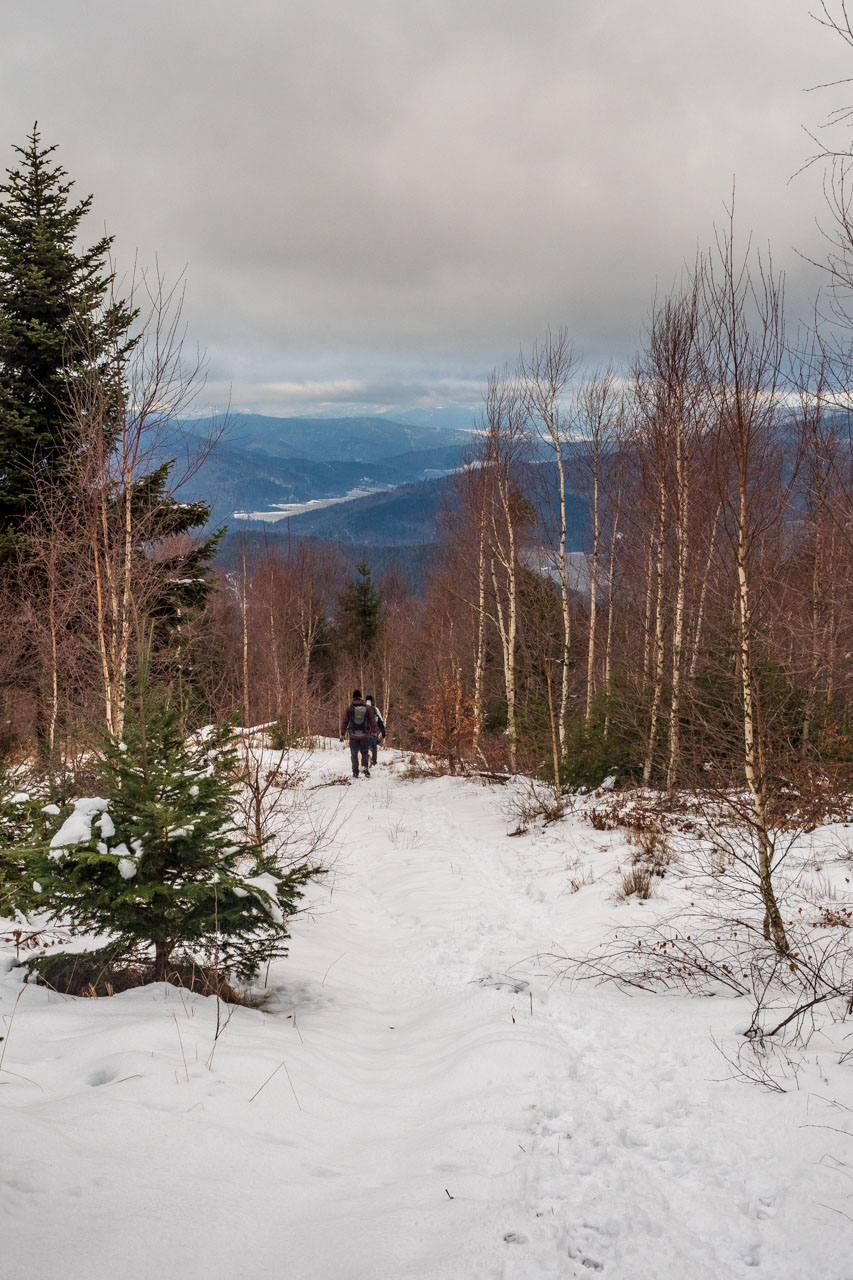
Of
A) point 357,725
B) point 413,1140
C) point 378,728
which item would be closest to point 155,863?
point 413,1140

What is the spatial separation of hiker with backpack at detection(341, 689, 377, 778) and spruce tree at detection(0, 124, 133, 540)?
26.4 feet

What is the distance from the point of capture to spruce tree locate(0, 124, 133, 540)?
1284 centimetres

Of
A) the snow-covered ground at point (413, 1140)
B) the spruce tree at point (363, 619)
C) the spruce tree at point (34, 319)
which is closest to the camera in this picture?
the snow-covered ground at point (413, 1140)

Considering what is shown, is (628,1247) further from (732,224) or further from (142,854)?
(732,224)

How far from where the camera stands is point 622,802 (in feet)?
32.4

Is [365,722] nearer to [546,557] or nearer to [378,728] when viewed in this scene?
[378,728]

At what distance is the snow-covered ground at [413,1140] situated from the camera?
84.0 inches

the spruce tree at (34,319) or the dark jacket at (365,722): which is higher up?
the spruce tree at (34,319)

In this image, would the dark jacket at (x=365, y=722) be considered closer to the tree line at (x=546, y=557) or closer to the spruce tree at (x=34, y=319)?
the tree line at (x=546, y=557)

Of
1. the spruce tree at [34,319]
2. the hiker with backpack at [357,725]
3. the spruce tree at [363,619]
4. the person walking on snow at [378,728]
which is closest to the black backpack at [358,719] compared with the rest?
the hiker with backpack at [357,725]

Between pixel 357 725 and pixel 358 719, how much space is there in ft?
0.62

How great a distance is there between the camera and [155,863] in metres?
3.88

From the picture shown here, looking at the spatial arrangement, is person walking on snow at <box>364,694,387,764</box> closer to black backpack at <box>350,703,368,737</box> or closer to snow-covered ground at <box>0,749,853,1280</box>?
black backpack at <box>350,703,368,737</box>

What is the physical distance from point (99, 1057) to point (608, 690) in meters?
10.4
